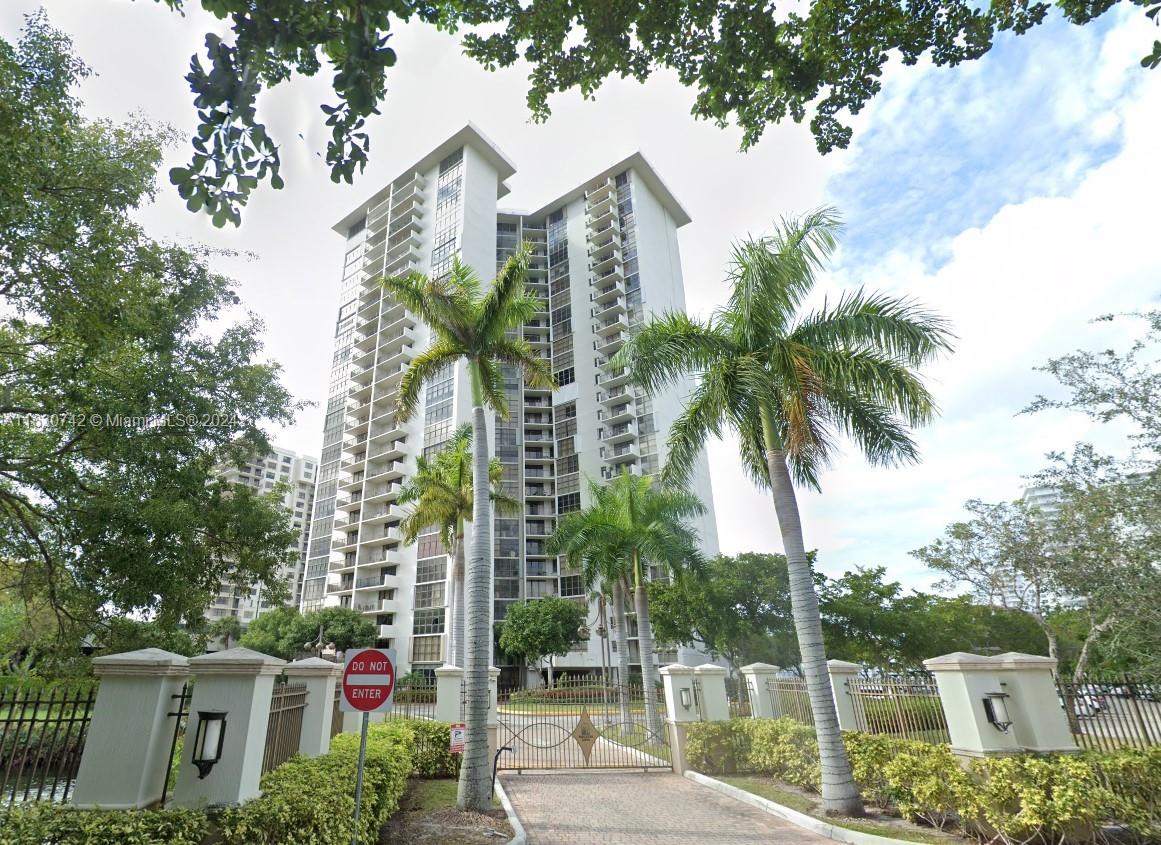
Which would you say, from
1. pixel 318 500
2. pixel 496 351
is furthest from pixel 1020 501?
pixel 318 500

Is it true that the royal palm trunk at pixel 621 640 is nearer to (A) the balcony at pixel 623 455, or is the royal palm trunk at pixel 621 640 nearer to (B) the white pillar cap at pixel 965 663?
(B) the white pillar cap at pixel 965 663

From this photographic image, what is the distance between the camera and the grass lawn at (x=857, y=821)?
8125 mm

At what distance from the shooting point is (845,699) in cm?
1194

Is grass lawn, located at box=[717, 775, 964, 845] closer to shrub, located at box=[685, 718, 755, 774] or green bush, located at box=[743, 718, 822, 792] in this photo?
green bush, located at box=[743, 718, 822, 792]

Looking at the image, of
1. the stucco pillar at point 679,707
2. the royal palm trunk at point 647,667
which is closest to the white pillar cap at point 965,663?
the stucco pillar at point 679,707

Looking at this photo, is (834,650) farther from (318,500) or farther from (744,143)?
(318,500)

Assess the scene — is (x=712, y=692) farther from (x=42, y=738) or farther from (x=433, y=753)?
(x=42, y=738)

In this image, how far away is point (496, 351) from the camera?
1353 cm

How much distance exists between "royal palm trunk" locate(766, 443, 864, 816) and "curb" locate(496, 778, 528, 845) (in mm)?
4883

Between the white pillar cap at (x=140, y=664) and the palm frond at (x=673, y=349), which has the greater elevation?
the palm frond at (x=673, y=349)

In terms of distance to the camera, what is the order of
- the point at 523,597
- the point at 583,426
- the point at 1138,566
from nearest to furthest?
the point at 1138,566 < the point at 523,597 < the point at 583,426

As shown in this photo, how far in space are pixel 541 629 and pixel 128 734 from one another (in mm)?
40233

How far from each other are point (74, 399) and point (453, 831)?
971cm

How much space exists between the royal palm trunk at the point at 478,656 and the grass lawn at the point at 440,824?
0.44 metres
